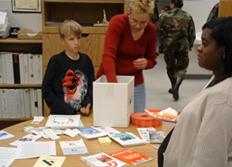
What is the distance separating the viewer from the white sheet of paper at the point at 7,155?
5.17 ft

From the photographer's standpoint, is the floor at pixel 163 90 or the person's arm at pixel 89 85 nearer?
the person's arm at pixel 89 85

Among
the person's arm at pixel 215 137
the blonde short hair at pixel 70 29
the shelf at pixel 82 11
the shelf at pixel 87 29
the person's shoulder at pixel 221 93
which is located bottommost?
the person's arm at pixel 215 137

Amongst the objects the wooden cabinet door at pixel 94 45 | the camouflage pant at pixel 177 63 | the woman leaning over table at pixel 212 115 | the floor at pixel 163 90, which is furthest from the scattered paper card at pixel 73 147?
the camouflage pant at pixel 177 63

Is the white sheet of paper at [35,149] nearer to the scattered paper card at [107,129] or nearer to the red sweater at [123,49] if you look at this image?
the scattered paper card at [107,129]

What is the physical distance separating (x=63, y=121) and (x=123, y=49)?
656 millimetres

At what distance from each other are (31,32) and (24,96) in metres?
0.66

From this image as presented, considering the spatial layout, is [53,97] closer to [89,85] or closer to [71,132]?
[89,85]

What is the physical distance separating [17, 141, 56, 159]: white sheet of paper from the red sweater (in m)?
0.60

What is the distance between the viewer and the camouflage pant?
211 inches

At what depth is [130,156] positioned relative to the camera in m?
1.65

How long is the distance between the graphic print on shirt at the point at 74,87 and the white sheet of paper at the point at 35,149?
636 millimetres

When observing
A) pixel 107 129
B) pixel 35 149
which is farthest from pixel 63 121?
pixel 35 149

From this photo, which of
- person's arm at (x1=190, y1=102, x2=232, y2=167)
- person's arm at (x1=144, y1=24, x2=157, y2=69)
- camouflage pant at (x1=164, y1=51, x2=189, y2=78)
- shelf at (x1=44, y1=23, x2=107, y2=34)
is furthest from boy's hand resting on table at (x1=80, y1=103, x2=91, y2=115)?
camouflage pant at (x1=164, y1=51, x2=189, y2=78)

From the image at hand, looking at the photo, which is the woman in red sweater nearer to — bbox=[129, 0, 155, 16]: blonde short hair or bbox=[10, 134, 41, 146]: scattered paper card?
bbox=[129, 0, 155, 16]: blonde short hair
